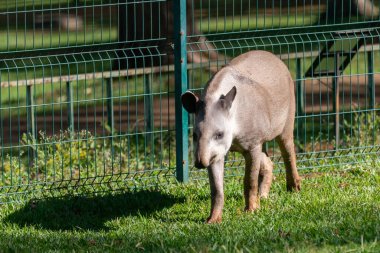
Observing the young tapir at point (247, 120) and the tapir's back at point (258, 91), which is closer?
the young tapir at point (247, 120)

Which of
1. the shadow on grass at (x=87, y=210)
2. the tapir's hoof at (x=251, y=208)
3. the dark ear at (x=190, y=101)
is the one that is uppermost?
the dark ear at (x=190, y=101)

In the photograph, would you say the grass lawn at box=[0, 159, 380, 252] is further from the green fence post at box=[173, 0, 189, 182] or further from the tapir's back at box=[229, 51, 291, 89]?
the tapir's back at box=[229, 51, 291, 89]

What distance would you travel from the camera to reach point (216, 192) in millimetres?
8297

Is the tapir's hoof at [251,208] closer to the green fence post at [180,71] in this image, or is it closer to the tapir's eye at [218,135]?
the tapir's eye at [218,135]

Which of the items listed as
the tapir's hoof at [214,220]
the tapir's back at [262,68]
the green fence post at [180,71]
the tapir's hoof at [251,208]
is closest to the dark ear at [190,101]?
the tapir's back at [262,68]

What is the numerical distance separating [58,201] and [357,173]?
3.11m

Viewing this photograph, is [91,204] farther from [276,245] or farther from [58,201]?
[276,245]

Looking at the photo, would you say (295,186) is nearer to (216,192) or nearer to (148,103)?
(216,192)

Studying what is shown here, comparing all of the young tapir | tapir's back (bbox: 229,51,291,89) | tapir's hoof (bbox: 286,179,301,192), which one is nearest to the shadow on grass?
the young tapir

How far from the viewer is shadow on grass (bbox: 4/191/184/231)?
28.5ft

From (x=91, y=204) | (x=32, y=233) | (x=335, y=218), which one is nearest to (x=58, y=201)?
(x=91, y=204)

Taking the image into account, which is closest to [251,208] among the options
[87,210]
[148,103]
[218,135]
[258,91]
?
[218,135]

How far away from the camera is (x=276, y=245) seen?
676 centimetres

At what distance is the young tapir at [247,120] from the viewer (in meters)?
7.96
